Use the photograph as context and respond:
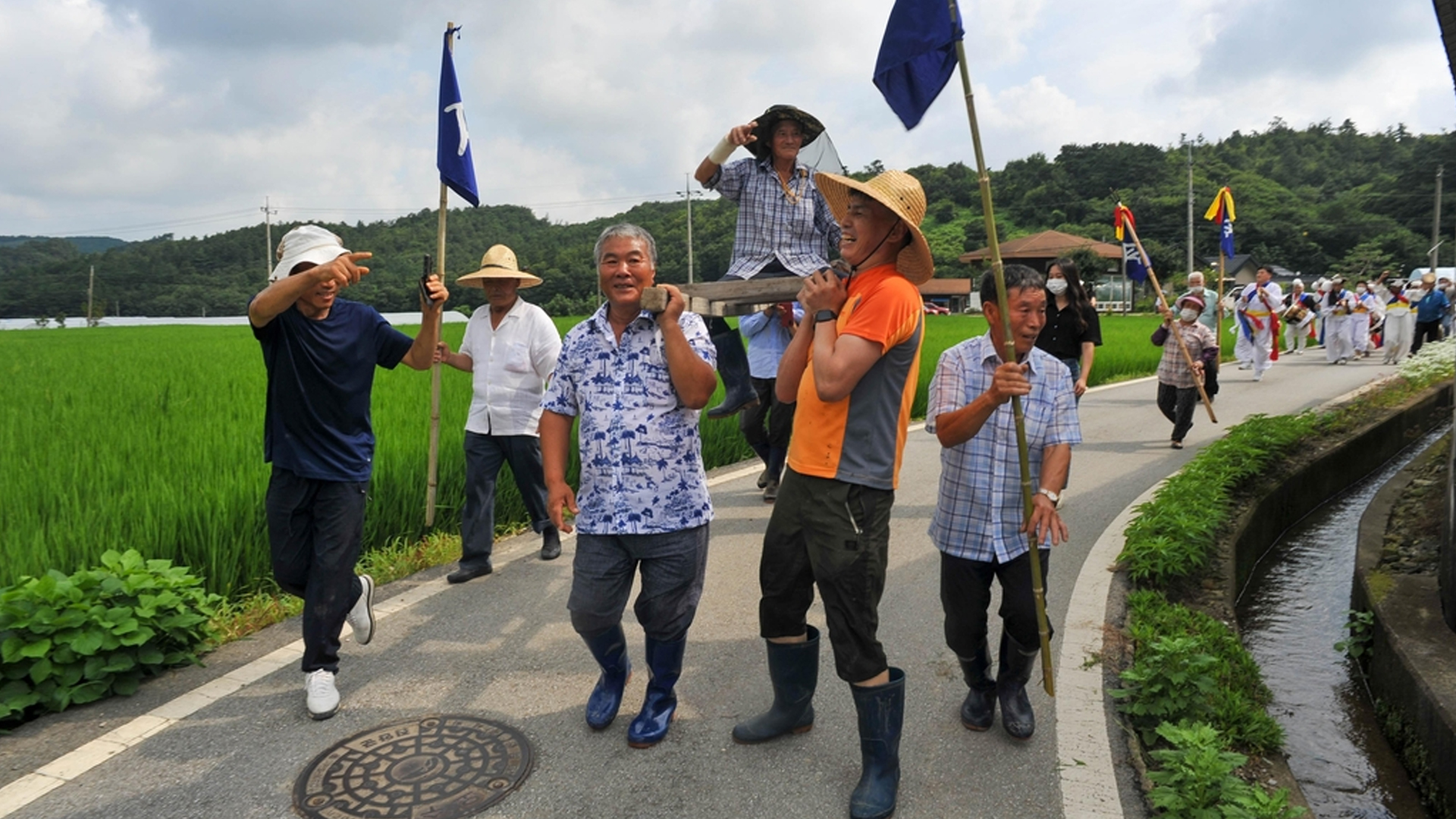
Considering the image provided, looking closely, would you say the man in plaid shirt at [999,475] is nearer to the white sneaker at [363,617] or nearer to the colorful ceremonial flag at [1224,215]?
the white sneaker at [363,617]

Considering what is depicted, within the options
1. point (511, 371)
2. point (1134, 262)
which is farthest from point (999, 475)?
point (1134, 262)

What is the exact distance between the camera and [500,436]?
548 cm

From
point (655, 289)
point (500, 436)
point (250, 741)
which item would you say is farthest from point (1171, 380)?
point (250, 741)

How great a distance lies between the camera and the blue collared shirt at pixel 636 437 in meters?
3.38

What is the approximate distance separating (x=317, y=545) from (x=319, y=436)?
1.42 ft

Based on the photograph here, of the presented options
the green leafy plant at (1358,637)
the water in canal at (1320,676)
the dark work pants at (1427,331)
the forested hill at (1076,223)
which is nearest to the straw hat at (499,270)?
the water in canal at (1320,676)

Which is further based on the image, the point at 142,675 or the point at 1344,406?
the point at 1344,406

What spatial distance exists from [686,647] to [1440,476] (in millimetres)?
5880

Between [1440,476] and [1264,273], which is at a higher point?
[1264,273]

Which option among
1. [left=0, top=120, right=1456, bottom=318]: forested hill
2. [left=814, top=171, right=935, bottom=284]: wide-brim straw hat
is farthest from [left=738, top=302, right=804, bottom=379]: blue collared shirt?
[left=0, top=120, right=1456, bottom=318]: forested hill

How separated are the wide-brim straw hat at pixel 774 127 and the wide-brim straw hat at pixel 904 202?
2.09 meters

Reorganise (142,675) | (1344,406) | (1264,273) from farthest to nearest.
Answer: (1264,273) → (1344,406) → (142,675)

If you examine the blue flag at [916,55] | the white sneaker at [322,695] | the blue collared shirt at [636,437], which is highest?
the blue flag at [916,55]

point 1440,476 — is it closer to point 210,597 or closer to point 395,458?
point 395,458
